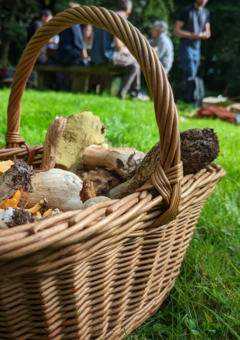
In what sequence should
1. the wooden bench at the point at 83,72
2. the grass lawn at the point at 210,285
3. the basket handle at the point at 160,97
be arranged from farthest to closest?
the wooden bench at the point at 83,72, the grass lawn at the point at 210,285, the basket handle at the point at 160,97

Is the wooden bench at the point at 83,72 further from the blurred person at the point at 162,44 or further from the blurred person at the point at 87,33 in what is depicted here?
the blurred person at the point at 87,33

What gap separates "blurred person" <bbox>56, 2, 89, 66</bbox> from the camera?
601cm

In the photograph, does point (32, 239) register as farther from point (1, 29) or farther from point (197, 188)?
point (1, 29)

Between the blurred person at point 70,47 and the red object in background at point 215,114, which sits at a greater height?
the blurred person at point 70,47

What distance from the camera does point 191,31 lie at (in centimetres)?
651

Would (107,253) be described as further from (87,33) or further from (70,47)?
(87,33)

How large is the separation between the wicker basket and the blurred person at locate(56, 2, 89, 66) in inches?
215

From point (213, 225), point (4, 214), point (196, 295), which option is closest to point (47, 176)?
point (4, 214)

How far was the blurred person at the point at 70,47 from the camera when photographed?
6.01m

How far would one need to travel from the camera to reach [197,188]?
924 mm

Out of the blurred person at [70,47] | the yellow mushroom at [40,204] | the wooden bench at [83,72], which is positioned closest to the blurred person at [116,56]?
the wooden bench at [83,72]

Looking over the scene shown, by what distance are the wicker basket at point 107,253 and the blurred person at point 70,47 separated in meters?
5.46

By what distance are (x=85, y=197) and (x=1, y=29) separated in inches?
474

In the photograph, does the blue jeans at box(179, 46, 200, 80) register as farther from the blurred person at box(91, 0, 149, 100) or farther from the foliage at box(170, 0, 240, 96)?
the foliage at box(170, 0, 240, 96)
